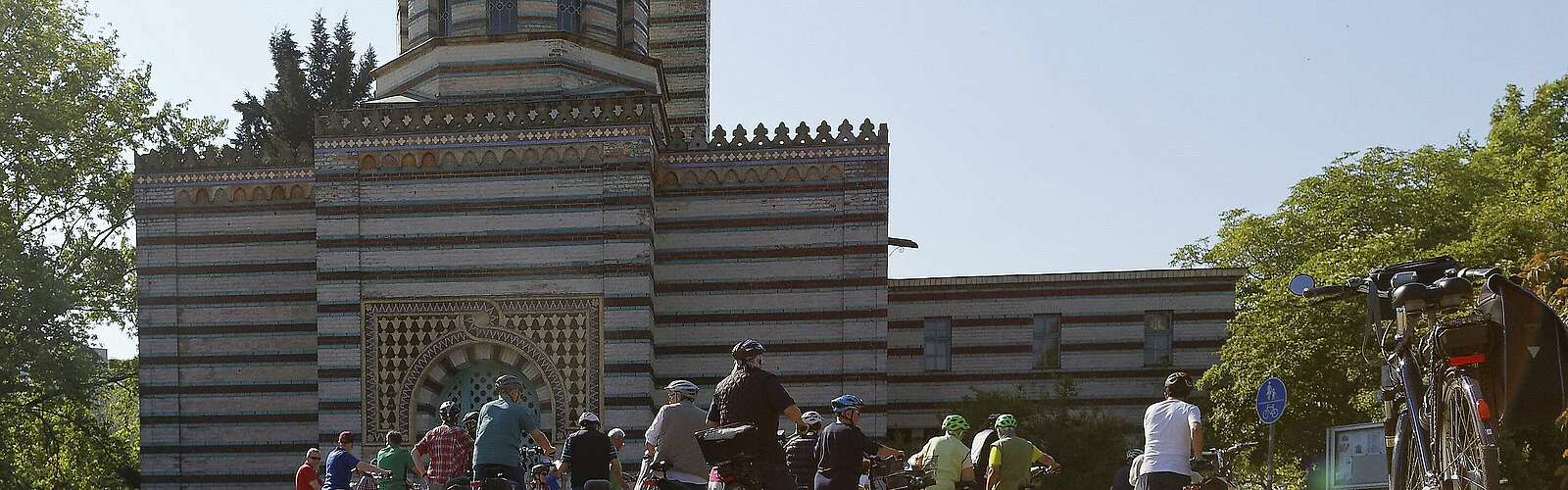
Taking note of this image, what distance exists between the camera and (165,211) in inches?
1256

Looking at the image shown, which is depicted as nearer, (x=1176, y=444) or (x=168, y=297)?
(x=1176, y=444)

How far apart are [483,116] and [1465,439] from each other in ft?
75.8

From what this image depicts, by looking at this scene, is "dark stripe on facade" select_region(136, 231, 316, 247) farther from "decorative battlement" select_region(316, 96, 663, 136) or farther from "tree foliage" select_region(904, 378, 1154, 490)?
"tree foliage" select_region(904, 378, 1154, 490)

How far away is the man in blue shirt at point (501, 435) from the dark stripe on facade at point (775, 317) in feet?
45.4

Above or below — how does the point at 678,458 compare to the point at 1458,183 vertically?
below

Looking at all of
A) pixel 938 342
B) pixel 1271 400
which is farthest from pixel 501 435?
pixel 938 342

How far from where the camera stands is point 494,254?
29953 millimetres

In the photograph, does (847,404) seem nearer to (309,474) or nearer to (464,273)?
(309,474)

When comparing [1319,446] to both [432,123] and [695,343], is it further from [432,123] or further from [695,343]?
[432,123]

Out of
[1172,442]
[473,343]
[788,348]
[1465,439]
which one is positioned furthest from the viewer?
[788,348]

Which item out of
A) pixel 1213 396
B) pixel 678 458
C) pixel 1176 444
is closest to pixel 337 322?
pixel 1213 396

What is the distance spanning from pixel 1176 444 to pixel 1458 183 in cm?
2467

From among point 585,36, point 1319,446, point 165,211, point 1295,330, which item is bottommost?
point 1319,446

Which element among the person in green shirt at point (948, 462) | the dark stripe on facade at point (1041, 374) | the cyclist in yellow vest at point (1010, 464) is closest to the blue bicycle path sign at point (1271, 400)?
the cyclist in yellow vest at point (1010, 464)
